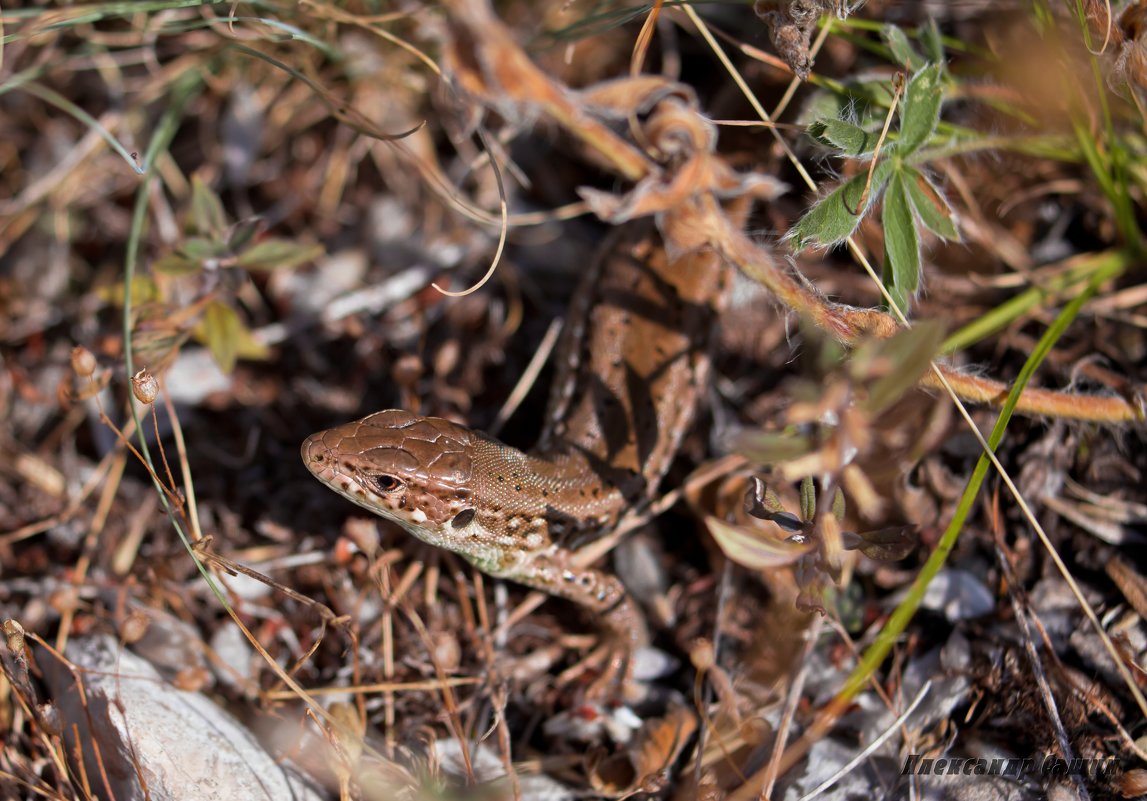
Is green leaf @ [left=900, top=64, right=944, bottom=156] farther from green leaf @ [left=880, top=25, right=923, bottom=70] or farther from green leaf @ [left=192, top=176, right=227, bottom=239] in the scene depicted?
green leaf @ [left=192, top=176, right=227, bottom=239]

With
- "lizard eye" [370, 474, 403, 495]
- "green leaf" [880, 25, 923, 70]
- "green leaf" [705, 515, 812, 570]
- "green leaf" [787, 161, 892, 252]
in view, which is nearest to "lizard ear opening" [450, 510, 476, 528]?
"lizard eye" [370, 474, 403, 495]

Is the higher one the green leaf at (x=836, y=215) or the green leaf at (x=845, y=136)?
the green leaf at (x=845, y=136)

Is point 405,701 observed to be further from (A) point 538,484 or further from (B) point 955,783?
(B) point 955,783

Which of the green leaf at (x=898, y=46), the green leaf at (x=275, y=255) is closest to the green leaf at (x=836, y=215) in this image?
the green leaf at (x=898, y=46)

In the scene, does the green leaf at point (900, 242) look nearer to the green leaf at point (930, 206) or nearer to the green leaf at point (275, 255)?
the green leaf at point (930, 206)

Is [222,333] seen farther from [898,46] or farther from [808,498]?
[898,46]

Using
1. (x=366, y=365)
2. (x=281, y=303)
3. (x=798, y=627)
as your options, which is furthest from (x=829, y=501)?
(x=281, y=303)

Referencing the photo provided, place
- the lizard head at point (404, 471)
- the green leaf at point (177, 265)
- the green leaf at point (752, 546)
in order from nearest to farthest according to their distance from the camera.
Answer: the green leaf at point (752, 546), the lizard head at point (404, 471), the green leaf at point (177, 265)
